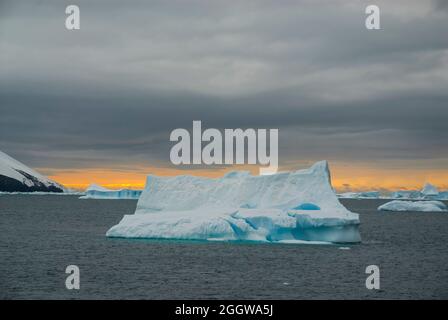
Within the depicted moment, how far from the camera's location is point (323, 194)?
40.6 m

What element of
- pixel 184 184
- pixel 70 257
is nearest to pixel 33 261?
pixel 70 257

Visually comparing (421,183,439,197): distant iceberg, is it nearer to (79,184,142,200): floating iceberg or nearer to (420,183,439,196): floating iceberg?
(420,183,439,196): floating iceberg

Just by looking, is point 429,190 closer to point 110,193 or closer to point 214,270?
point 110,193

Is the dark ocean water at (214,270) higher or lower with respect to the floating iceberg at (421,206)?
lower

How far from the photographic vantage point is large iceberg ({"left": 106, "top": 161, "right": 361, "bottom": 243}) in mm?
38031

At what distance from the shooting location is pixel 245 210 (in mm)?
39156

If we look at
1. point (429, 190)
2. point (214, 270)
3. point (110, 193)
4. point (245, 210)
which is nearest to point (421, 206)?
point (429, 190)

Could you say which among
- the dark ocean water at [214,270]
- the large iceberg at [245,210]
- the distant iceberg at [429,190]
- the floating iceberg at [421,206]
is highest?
the distant iceberg at [429,190]

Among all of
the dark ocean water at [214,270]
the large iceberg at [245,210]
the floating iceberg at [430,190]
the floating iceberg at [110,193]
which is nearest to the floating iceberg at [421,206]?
the floating iceberg at [430,190]

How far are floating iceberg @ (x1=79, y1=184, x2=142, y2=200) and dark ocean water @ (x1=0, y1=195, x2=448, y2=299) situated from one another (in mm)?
101233

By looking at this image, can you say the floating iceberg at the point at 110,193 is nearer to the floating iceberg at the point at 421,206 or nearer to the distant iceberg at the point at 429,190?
the floating iceberg at the point at 421,206

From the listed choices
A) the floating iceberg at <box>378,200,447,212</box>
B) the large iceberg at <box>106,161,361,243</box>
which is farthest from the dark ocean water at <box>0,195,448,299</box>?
the floating iceberg at <box>378,200,447,212</box>

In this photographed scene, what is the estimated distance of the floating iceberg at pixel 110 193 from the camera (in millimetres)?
146250

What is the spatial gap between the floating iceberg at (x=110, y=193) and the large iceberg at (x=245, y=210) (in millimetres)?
102808
